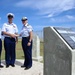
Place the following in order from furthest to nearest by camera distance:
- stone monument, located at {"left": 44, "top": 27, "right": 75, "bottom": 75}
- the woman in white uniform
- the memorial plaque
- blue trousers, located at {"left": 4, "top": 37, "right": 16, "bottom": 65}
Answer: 1. blue trousers, located at {"left": 4, "top": 37, "right": 16, "bottom": 65}
2. the woman in white uniform
3. the memorial plaque
4. stone monument, located at {"left": 44, "top": 27, "right": 75, "bottom": 75}

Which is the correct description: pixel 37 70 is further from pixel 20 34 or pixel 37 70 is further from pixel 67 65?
pixel 67 65

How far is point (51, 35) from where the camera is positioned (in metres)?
5.74

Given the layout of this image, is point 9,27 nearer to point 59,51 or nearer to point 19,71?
point 19,71

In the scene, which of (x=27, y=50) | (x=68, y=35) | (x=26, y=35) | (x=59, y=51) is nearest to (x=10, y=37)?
(x=26, y=35)

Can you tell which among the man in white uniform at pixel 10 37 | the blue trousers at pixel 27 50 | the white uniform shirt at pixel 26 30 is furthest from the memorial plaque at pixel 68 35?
the man in white uniform at pixel 10 37

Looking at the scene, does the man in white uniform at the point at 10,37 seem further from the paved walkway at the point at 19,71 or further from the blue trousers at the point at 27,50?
the blue trousers at the point at 27,50

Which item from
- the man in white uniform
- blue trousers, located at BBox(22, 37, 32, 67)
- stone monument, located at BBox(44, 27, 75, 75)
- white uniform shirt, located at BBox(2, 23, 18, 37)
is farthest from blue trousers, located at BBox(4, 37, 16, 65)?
stone monument, located at BBox(44, 27, 75, 75)

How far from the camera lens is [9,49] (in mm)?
7992

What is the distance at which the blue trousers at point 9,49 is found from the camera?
7871 mm

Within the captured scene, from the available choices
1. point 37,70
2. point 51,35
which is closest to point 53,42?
point 51,35

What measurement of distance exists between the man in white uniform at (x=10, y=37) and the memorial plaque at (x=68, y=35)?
2179mm

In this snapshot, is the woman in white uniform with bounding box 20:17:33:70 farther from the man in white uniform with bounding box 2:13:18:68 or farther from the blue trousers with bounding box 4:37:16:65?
the blue trousers with bounding box 4:37:16:65

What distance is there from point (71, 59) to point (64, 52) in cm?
29

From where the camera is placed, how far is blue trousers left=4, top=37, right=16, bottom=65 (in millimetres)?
7871
